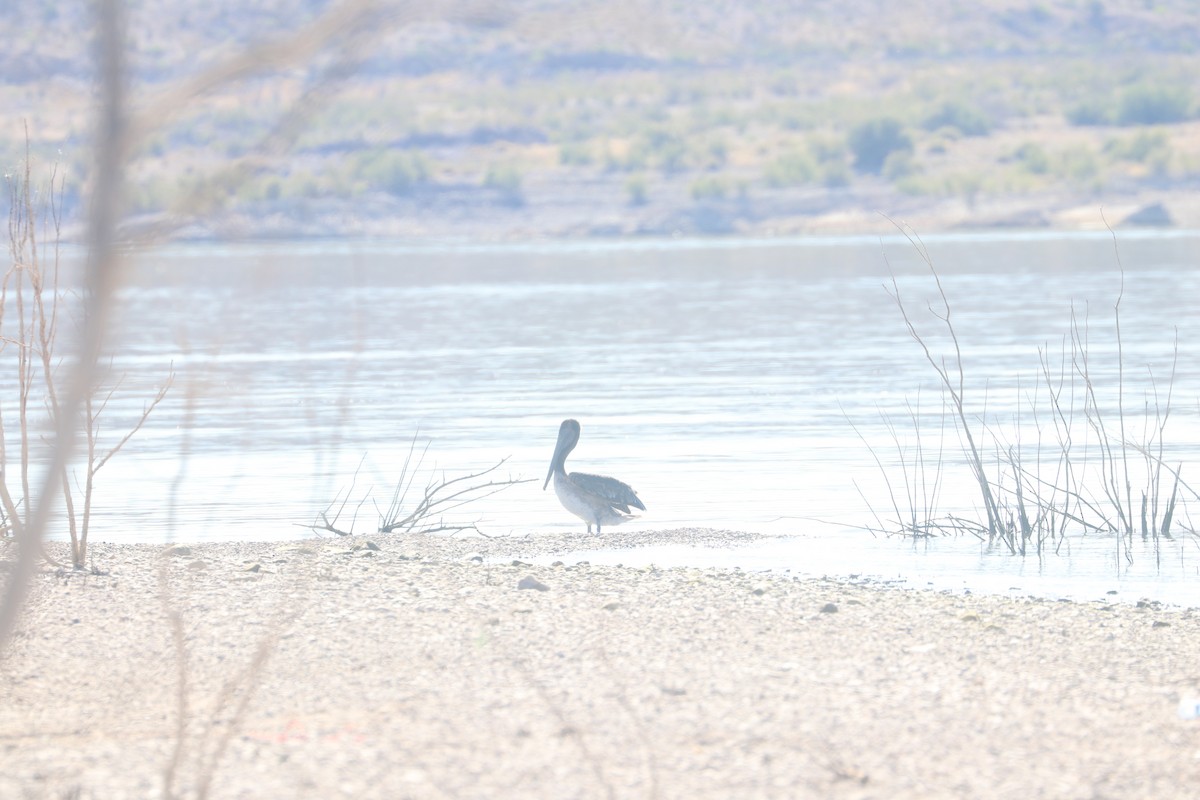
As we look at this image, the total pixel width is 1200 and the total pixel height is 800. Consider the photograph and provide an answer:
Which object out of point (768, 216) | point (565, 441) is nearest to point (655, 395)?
point (565, 441)

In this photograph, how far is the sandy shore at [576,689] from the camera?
5.74 m

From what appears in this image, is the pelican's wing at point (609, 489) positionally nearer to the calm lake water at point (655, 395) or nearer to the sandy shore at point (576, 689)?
the calm lake water at point (655, 395)

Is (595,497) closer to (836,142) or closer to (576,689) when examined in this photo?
(576,689)

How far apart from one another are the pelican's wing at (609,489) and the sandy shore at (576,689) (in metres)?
2.50

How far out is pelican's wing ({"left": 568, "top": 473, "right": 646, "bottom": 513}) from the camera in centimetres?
1232

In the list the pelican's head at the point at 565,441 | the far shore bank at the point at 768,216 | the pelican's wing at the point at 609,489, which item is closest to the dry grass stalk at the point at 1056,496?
the pelican's wing at the point at 609,489

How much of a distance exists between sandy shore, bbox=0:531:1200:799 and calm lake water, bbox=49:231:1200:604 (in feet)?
3.09

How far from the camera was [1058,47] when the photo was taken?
8831 cm

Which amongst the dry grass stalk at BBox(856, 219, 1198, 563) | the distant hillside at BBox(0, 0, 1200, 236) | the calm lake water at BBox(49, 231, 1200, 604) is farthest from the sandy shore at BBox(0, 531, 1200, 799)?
the distant hillside at BBox(0, 0, 1200, 236)

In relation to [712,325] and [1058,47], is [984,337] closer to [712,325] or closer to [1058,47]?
[712,325]

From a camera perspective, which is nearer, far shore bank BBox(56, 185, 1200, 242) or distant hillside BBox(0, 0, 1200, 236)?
far shore bank BBox(56, 185, 1200, 242)

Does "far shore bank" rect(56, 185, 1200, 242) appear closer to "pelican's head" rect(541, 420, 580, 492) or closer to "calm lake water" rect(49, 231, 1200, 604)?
"calm lake water" rect(49, 231, 1200, 604)

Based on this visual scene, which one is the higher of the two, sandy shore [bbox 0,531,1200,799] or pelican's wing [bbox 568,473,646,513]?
sandy shore [bbox 0,531,1200,799]

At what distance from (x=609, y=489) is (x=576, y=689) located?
18.0ft
